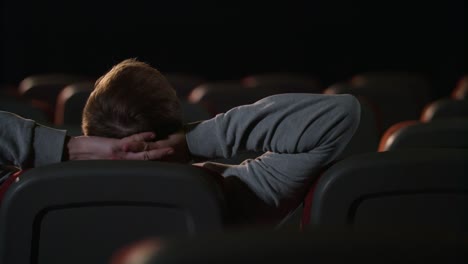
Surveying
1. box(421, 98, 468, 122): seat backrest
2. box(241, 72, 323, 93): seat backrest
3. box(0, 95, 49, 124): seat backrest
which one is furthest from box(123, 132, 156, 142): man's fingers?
box(241, 72, 323, 93): seat backrest

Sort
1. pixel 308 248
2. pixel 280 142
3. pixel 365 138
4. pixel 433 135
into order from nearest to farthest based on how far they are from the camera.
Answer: pixel 308 248, pixel 280 142, pixel 433 135, pixel 365 138

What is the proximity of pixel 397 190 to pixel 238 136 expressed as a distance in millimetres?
296

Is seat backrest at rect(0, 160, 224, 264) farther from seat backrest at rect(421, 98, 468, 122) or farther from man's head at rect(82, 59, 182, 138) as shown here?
seat backrest at rect(421, 98, 468, 122)

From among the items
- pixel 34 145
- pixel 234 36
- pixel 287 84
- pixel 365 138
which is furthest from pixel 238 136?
pixel 234 36

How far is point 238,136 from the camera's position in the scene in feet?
4.78

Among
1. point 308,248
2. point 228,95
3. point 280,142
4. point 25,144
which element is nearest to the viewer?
point 308,248

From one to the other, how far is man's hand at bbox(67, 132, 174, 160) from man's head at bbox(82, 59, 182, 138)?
0.02 metres

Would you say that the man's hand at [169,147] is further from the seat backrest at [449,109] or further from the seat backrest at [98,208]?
the seat backrest at [449,109]

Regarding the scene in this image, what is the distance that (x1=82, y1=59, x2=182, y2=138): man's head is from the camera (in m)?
1.49

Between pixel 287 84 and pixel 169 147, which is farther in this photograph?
pixel 287 84

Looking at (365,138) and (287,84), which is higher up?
(365,138)

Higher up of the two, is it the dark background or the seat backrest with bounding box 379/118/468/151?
the seat backrest with bounding box 379/118/468/151

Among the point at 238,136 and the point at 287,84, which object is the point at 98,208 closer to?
the point at 238,136

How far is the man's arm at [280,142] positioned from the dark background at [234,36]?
5.79 m
